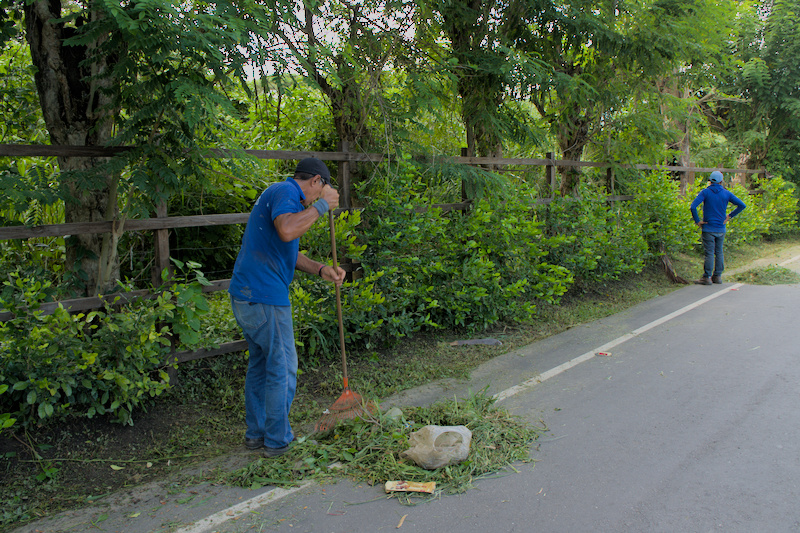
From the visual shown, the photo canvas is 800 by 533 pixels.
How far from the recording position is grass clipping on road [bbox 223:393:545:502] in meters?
3.68

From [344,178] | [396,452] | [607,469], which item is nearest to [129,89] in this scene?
[344,178]

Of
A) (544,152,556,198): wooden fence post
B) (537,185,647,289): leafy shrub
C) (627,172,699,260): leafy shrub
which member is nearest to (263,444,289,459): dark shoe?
(537,185,647,289): leafy shrub

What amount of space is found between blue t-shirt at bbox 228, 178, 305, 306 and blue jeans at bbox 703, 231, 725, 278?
9.47m

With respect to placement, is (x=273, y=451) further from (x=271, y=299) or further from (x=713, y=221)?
(x=713, y=221)

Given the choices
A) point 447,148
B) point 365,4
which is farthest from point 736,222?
Result: point 365,4

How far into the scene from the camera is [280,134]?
6906 millimetres

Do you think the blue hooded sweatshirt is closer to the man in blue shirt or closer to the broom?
the broom

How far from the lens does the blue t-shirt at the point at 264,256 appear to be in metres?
4.04

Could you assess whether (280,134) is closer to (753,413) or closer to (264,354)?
(264,354)

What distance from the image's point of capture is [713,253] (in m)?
11.1

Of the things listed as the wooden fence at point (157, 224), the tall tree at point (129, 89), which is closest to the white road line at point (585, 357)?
the wooden fence at point (157, 224)

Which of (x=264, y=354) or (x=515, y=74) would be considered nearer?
(x=264, y=354)

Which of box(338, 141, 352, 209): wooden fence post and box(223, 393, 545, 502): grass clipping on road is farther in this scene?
box(338, 141, 352, 209): wooden fence post

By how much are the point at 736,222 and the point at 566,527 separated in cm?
1355
